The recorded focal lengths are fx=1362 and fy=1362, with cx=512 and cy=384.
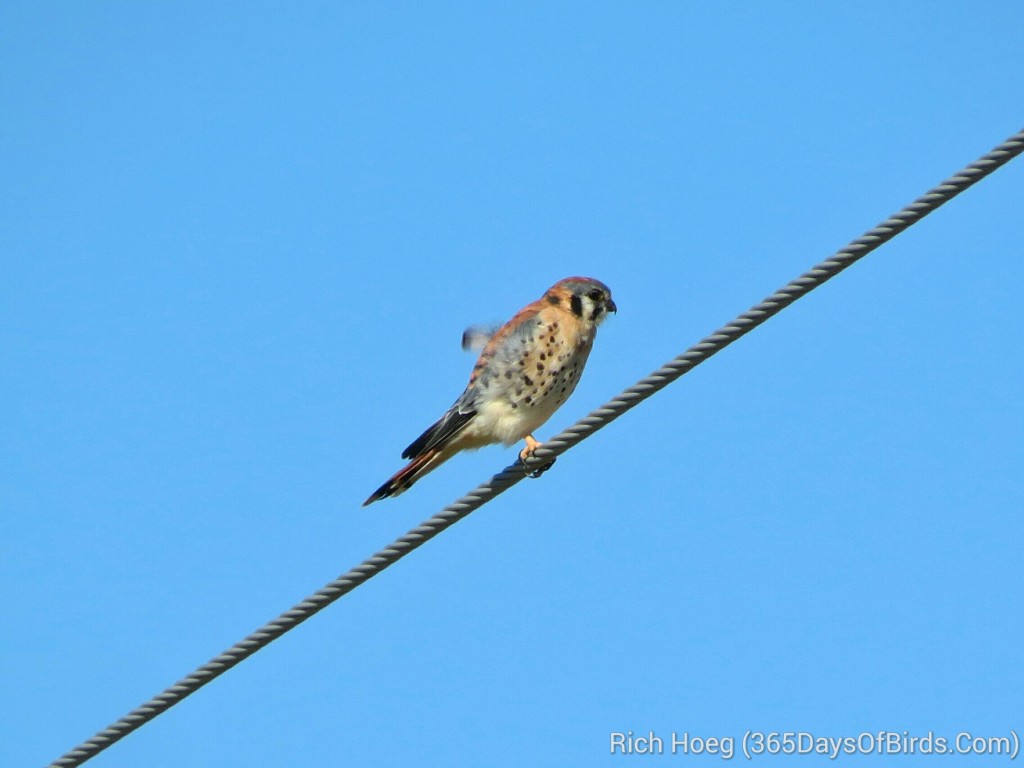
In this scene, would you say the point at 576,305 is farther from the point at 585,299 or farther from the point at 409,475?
the point at 409,475

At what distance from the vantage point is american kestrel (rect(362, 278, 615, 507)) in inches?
227

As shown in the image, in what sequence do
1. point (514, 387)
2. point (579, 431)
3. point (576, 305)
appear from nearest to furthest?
point (579, 431), point (514, 387), point (576, 305)

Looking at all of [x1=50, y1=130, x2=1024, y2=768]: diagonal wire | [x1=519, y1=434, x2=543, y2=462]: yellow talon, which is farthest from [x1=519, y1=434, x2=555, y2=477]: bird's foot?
[x1=50, y1=130, x2=1024, y2=768]: diagonal wire

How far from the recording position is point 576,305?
20.4 ft

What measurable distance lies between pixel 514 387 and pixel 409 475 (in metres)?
0.62

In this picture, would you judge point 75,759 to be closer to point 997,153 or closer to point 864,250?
point 864,250

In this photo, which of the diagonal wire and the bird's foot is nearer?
the diagonal wire

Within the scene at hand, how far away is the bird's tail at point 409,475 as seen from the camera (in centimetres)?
548

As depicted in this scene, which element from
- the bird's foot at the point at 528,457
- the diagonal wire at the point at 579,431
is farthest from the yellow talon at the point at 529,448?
the diagonal wire at the point at 579,431

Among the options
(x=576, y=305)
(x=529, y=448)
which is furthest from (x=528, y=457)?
(x=576, y=305)

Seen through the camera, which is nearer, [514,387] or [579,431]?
[579,431]

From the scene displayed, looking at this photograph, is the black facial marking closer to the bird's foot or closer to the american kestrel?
the american kestrel

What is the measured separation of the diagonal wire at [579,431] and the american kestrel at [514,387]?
1.22m

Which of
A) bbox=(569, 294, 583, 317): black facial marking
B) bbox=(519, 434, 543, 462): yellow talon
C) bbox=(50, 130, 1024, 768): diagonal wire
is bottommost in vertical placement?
bbox=(50, 130, 1024, 768): diagonal wire
